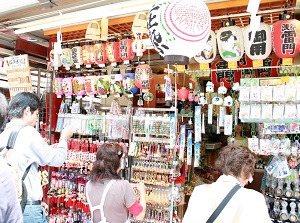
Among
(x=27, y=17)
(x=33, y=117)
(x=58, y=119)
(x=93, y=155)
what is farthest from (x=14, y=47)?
(x=33, y=117)

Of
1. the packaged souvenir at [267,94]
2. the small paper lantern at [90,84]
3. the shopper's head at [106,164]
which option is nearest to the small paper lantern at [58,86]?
the small paper lantern at [90,84]

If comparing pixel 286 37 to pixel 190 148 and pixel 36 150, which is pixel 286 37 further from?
pixel 36 150

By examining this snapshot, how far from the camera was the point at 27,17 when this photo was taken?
5.48 meters

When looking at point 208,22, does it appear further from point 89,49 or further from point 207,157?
point 207,157

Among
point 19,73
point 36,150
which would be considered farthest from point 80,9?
point 36,150

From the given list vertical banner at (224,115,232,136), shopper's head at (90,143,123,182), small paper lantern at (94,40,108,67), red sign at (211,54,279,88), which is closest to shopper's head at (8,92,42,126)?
shopper's head at (90,143,123,182)

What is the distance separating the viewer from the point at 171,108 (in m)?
4.39

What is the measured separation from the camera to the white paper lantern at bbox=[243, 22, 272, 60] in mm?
3693

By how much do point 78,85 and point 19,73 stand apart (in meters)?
1.29

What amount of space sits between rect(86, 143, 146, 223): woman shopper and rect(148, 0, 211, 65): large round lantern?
1.22 m

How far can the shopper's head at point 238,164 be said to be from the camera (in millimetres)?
2256

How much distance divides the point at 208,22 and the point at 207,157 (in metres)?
4.34

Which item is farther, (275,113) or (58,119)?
(58,119)

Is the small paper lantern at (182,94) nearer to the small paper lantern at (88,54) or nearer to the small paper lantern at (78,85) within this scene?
the small paper lantern at (88,54)
